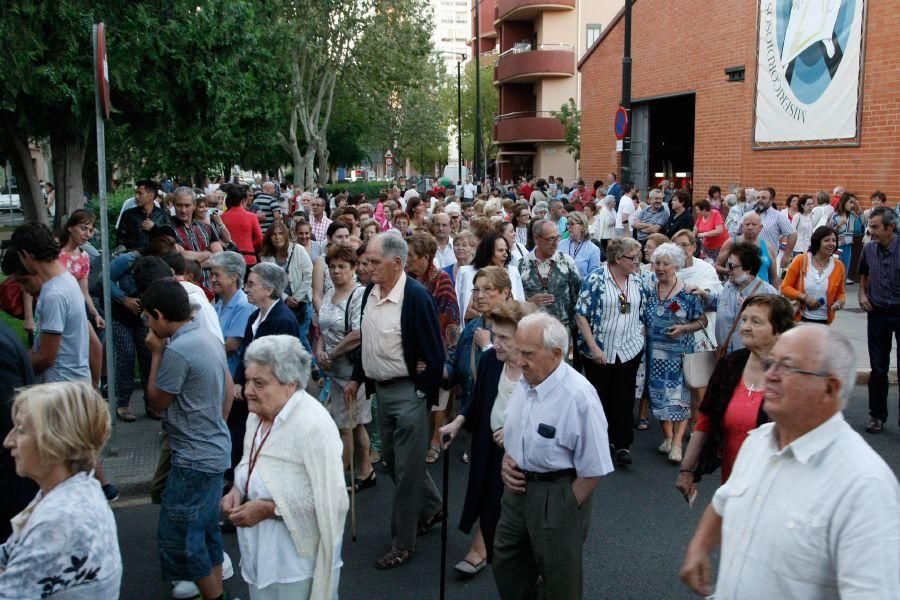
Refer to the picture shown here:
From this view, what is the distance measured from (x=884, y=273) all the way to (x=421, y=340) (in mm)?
4899

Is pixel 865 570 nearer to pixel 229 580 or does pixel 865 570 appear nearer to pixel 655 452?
pixel 229 580

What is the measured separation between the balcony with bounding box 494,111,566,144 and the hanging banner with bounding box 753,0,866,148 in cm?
2807

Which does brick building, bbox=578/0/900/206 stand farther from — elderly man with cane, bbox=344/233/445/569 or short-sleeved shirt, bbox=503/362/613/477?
short-sleeved shirt, bbox=503/362/613/477

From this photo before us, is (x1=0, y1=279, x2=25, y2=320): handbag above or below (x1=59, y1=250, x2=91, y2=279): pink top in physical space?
below

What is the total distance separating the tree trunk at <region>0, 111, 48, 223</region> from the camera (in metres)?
15.1

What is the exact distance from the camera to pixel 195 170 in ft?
59.5

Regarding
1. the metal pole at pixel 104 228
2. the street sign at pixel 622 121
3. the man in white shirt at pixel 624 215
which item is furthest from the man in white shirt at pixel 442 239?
the man in white shirt at pixel 624 215

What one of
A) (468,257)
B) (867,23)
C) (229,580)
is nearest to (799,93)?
(867,23)

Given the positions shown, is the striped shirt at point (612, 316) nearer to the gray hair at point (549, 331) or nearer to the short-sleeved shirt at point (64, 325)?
the gray hair at point (549, 331)

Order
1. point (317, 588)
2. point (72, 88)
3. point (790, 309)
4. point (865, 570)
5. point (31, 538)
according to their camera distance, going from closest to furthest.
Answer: point (865, 570) < point (31, 538) < point (317, 588) < point (790, 309) < point (72, 88)

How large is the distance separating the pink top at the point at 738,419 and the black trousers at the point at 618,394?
9.41ft

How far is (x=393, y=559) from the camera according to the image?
516 centimetres

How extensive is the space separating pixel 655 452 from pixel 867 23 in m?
12.3

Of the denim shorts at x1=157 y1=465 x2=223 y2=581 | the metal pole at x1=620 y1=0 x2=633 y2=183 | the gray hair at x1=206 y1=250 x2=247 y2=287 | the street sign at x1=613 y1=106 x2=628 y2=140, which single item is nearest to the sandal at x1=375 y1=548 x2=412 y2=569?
the denim shorts at x1=157 y1=465 x2=223 y2=581
